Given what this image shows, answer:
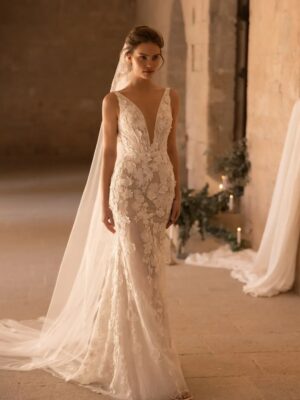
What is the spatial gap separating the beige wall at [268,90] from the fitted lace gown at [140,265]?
7.47 ft

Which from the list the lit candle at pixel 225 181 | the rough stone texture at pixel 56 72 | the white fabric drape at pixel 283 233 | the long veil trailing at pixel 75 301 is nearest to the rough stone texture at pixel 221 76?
the lit candle at pixel 225 181

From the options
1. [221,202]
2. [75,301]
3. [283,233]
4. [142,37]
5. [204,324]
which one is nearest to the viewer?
[142,37]

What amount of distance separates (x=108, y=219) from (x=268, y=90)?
9.42 ft

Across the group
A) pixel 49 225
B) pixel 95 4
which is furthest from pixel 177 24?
pixel 95 4

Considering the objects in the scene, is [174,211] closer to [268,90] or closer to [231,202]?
[268,90]

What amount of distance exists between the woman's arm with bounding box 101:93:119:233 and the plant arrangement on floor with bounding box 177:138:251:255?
269 cm

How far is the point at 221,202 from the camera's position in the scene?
653cm

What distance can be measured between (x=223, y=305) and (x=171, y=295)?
0.40m

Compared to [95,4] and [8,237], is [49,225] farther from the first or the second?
[95,4]

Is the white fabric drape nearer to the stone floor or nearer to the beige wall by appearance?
the stone floor

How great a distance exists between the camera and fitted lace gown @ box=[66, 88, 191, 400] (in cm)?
322

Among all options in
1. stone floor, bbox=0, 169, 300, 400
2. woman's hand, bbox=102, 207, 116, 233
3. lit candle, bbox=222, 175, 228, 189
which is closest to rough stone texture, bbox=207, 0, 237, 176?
lit candle, bbox=222, 175, 228, 189

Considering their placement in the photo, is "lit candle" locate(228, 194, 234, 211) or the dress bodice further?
"lit candle" locate(228, 194, 234, 211)

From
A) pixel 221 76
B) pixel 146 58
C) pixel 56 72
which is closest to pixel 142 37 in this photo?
pixel 146 58
